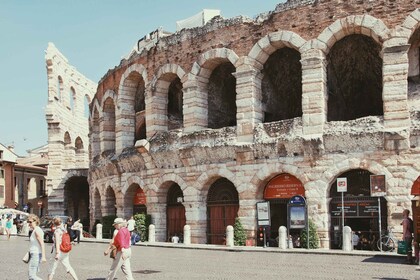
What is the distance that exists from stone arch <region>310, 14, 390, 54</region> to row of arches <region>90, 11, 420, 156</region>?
0.11 feet

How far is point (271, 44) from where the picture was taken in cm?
2278

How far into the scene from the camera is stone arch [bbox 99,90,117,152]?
32312 mm

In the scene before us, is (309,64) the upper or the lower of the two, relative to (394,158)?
upper

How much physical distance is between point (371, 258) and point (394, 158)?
4.36 metres

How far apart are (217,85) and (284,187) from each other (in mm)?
6729

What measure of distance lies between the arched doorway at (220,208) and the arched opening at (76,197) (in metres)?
19.4

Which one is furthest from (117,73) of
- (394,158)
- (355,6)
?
(394,158)

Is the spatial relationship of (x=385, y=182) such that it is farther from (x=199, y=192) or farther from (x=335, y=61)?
(x=199, y=192)

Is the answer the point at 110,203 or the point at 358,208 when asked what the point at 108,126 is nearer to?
the point at 110,203

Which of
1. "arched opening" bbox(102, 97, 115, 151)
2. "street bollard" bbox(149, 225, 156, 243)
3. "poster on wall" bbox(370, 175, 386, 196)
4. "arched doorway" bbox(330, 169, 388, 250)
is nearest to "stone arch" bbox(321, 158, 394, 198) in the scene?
"poster on wall" bbox(370, 175, 386, 196)

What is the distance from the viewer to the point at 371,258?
56.3 ft

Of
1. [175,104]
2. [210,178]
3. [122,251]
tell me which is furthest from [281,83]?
[122,251]

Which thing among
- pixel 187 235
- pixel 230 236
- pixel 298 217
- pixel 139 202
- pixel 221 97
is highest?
pixel 221 97

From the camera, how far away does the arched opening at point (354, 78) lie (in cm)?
2379
